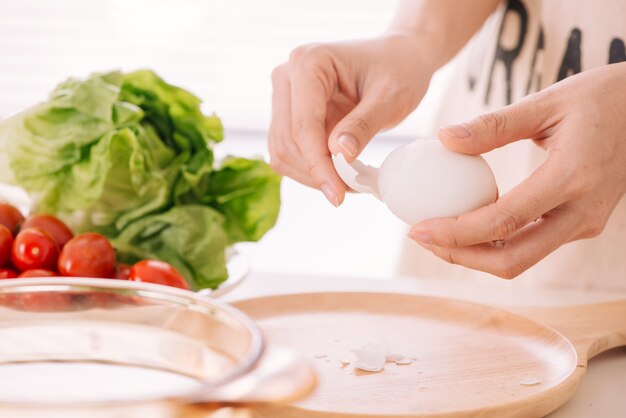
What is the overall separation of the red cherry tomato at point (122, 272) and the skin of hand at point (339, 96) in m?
0.25

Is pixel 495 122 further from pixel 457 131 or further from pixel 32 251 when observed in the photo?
pixel 32 251

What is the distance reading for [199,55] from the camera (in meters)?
3.95

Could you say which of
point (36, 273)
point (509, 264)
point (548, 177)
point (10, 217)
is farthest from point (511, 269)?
point (10, 217)

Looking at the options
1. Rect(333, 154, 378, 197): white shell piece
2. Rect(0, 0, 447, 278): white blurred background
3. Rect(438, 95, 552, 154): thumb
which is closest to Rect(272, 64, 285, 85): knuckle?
Rect(333, 154, 378, 197): white shell piece

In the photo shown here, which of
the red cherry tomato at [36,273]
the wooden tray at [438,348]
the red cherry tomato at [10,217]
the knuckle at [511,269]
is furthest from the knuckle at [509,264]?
the red cherry tomato at [10,217]

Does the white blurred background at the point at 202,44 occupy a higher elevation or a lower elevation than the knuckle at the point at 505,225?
lower

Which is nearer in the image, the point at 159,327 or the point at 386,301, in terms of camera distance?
the point at 159,327

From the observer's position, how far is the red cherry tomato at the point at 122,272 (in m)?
1.20

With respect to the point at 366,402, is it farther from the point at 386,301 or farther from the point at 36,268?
the point at 36,268

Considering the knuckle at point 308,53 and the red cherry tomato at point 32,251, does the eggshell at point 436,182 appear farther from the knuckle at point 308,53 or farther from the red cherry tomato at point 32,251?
the red cherry tomato at point 32,251

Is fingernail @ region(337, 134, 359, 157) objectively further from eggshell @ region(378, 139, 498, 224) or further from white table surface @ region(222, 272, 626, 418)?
white table surface @ region(222, 272, 626, 418)

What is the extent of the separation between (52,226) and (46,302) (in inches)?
26.9

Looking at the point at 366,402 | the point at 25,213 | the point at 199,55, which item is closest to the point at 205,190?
the point at 25,213

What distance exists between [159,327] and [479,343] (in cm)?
56
